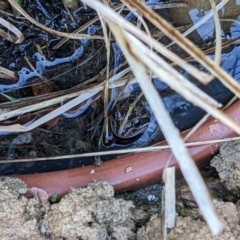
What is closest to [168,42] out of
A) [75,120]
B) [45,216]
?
[75,120]

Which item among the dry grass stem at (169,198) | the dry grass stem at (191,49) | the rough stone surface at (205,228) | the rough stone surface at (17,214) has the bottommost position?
the rough stone surface at (205,228)

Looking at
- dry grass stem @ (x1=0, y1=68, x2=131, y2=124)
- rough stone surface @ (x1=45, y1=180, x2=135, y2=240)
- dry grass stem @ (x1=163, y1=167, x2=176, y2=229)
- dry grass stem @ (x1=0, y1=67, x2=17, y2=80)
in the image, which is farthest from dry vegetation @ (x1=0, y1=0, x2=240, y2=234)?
dry grass stem @ (x1=0, y1=67, x2=17, y2=80)

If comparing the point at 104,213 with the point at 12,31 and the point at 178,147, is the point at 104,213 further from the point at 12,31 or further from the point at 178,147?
the point at 12,31

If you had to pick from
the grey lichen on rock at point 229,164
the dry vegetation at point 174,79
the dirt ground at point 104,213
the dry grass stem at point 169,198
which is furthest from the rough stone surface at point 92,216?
the dry vegetation at point 174,79

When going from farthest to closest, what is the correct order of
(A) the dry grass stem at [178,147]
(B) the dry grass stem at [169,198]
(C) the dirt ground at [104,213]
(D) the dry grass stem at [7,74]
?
(D) the dry grass stem at [7,74], (C) the dirt ground at [104,213], (B) the dry grass stem at [169,198], (A) the dry grass stem at [178,147]

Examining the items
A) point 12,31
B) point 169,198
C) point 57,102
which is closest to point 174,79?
point 169,198

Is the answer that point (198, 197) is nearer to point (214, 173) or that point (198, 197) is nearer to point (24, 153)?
point (214, 173)

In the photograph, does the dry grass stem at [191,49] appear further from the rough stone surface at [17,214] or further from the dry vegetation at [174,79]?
the rough stone surface at [17,214]

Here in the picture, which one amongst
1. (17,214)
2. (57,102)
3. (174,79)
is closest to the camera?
(174,79)
